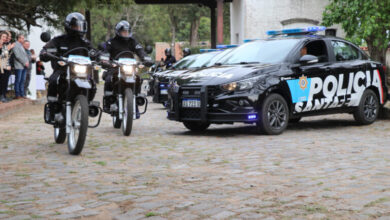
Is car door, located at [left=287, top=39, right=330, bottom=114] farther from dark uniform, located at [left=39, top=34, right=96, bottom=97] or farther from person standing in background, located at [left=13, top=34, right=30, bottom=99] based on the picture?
person standing in background, located at [left=13, top=34, right=30, bottom=99]

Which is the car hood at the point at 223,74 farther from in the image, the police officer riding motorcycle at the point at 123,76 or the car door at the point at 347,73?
the car door at the point at 347,73

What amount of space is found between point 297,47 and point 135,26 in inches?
2701

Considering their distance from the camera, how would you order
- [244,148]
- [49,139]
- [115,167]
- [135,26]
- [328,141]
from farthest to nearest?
[135,26] → [49,139] → [328,141] → [244,148] → [115,167]

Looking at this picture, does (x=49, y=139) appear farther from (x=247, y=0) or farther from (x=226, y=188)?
(x=247, y=0)

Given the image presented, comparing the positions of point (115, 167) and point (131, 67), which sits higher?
point (131, 67)

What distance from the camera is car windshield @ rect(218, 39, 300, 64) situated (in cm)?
1031

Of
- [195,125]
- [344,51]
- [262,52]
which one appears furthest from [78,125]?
[344,51]

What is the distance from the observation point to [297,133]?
1002cm

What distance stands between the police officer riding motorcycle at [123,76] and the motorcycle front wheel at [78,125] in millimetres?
1754

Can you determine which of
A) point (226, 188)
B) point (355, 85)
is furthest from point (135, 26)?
point (226, 188)

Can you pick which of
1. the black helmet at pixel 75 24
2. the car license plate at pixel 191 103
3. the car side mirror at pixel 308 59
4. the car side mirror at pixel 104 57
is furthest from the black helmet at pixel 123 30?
the car side mirror at pixel 308 59

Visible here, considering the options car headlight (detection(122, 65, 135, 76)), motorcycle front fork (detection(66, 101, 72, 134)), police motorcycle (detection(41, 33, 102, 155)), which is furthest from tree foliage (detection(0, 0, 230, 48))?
motorcycle front fork (detection(66, 101, 72, 134))

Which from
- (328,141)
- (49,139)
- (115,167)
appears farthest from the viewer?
(49,139)

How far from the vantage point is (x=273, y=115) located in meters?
9.66
